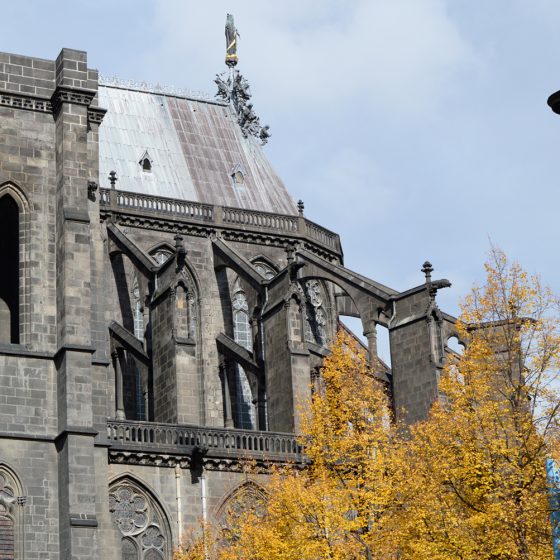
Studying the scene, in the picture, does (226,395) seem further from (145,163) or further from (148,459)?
(145,163)

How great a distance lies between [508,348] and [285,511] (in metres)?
9.16

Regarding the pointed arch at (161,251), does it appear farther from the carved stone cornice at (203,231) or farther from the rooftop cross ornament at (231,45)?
the rooftop cross ornament at (231,45)

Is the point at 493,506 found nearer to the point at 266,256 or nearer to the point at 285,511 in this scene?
the point at 285,511

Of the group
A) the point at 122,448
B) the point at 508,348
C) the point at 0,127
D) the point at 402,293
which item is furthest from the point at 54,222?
the point at 402,293

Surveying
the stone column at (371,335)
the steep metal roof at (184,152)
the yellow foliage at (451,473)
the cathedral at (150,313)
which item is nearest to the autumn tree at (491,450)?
the yellow foliage at (451,473)

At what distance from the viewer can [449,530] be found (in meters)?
35.8

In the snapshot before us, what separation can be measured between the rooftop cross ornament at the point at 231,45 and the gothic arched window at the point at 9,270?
106 feet

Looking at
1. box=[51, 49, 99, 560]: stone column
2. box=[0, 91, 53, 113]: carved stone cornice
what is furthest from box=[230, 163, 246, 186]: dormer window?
box=[0, 91, 53, 113]: carved stone cornice

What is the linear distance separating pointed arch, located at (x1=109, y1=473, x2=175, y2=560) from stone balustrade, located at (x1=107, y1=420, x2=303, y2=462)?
124cm

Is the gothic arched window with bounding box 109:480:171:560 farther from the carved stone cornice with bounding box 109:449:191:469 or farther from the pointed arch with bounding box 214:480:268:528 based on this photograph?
the pointed arch with bounding box 214:480:268:528

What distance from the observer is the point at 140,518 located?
164 feet

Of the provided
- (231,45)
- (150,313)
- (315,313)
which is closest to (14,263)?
(150,313)

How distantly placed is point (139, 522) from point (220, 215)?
18.7m

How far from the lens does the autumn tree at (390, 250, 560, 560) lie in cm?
3488
